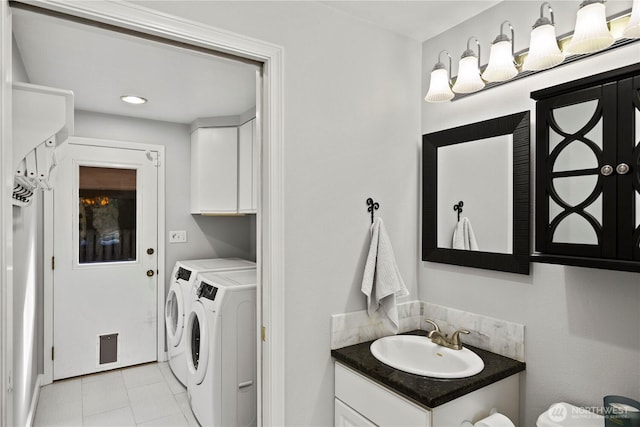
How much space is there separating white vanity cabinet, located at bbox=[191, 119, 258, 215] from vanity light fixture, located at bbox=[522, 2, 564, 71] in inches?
92.9

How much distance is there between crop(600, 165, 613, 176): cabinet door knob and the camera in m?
1.20

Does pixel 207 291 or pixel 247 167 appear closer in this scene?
pixel 207 291

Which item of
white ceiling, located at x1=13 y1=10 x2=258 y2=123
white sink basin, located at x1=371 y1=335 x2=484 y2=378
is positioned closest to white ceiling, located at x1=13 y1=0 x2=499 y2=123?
white ceiling, located at x1=13 y1=10 x2=258 y2=123

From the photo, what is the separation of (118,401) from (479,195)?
9.67ft

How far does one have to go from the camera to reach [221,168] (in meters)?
3.39

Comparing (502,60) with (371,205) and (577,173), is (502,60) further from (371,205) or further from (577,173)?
(371,205)

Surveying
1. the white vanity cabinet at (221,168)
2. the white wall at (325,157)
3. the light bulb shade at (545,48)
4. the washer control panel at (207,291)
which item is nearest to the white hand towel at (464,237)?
the white wall at (325,157)

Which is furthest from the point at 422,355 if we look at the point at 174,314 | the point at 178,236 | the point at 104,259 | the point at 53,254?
the point at 53,254

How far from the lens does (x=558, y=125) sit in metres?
1.35

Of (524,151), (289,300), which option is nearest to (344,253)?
(289,300)

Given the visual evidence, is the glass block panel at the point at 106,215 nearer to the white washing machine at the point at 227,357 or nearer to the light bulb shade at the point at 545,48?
the white washing machine at the point at 227,357

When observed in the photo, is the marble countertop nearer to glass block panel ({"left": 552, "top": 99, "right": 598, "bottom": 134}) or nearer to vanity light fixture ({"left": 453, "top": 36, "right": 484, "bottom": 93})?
glass block panel ({"left": 552, "top": 99, "right": 598, "bottom": 134})

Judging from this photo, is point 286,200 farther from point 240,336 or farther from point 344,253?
point 240,336

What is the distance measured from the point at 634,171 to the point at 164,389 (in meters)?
3.31
